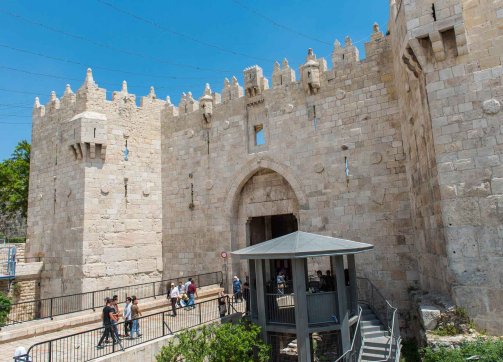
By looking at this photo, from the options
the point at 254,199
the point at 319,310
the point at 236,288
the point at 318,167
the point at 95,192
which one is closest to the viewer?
the point at 319,310

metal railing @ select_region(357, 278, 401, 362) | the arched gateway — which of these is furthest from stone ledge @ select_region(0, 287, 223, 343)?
metal railing @ select_region(357, 278, 401, 362)

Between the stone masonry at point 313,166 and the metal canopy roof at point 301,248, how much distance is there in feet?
7.88

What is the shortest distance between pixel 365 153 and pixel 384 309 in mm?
5142

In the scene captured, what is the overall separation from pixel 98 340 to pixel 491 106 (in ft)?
35.7

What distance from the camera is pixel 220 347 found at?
29.0ft

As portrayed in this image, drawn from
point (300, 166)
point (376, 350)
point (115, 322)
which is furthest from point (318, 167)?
point (115, 322)

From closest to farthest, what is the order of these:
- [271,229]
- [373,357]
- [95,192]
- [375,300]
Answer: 1. [373,357]
2. [375,300]
3. [95,192]
4. [271,229]

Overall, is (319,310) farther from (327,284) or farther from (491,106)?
(491,106)

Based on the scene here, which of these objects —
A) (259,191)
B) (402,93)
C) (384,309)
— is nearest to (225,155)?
Result: (259,191)

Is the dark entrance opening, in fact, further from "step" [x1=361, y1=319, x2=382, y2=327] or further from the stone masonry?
"step" [x1=361, y1=319, x2=382, y2=327]

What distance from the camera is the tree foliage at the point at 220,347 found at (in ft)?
28.3

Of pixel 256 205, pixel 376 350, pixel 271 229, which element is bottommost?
pixel 376 350

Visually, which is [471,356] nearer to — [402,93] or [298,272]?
[298,272]

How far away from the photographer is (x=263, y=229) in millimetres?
18406
